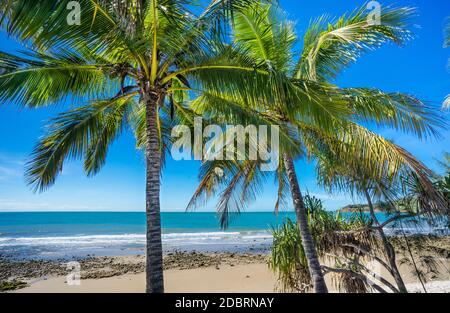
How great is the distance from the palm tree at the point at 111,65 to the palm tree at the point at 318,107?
0.98 m

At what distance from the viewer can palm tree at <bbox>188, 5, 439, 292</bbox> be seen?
4523mm

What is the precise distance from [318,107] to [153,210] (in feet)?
10.0

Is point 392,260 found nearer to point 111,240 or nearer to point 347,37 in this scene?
point 347,37

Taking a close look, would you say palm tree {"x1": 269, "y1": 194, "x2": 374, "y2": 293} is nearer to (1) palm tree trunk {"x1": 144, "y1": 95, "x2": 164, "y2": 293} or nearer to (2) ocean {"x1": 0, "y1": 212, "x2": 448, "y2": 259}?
(2) ocean {"x1": 0, "y1": 212, "x2": 448, "y2": 259}

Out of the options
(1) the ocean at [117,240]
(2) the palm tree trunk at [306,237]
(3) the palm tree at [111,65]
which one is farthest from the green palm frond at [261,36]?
(1) the ocean at [117,240]

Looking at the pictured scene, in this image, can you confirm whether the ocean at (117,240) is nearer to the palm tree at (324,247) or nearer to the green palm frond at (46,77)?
the palm tree at (324,247)

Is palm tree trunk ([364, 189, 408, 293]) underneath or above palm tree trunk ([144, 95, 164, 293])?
underneath

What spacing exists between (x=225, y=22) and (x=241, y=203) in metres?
4.31

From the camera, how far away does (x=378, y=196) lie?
574 cm

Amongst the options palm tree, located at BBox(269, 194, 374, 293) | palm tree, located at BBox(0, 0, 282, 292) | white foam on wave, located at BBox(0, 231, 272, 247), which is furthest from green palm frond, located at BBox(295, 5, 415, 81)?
white foam on wave, located at BBox(0, 231, 272, 247)

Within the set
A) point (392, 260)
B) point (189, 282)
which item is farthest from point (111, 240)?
point (392, 260)

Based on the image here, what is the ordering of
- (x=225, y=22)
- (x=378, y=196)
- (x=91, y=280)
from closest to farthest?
(x=225, y=22)
(x=378, y=196)
(x=91, y=280)
